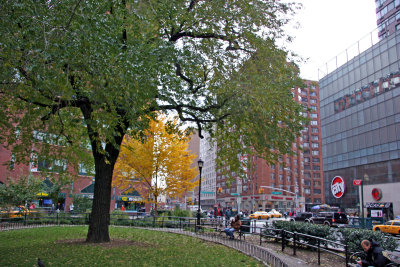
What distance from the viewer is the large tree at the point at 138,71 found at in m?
7.48

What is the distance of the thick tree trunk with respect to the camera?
1353 cm

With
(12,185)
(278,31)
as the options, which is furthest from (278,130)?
(12,185)

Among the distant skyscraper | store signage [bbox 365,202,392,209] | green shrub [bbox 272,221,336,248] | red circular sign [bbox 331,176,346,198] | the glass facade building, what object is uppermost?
the distant skyscraper

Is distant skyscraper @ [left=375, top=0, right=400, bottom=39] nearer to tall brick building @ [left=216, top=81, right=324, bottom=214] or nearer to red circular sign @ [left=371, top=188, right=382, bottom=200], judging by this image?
red circular sign @ [left=371, top=188, right=382, bottom=200]

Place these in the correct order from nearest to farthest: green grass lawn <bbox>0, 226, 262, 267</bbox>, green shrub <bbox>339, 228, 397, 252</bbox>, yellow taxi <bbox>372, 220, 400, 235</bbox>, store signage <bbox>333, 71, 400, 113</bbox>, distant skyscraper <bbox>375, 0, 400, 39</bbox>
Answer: green grass lawn <bbox>0, 226, 262, 267</bbox>, green shrub <bbox>339, 228, 397, 252</bbox>, yellow taxi <bbox>372, 220, 400, 235</bbox>, store signage <bbox>333, 71, 400, 113</bbox>, distant skyscraper <bbox>375, 0, 400, 39</bbox>

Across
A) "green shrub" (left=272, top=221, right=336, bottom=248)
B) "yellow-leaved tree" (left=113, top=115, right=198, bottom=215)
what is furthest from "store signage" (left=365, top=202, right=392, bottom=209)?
"green shrub" (left=272, top=221, right=336, bottom=248)

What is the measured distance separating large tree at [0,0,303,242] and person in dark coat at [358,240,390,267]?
5298 mm

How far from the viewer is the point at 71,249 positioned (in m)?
11.7

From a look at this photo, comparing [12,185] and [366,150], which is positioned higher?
[366,150]

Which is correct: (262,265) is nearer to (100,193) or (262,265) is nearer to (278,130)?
(278,130)

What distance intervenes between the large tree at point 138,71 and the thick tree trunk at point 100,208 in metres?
0.04

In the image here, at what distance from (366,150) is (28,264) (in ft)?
174

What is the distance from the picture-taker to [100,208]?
44.5 ft

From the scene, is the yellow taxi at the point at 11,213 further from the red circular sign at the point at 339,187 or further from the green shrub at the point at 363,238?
the green shrub at the point at 363,238
